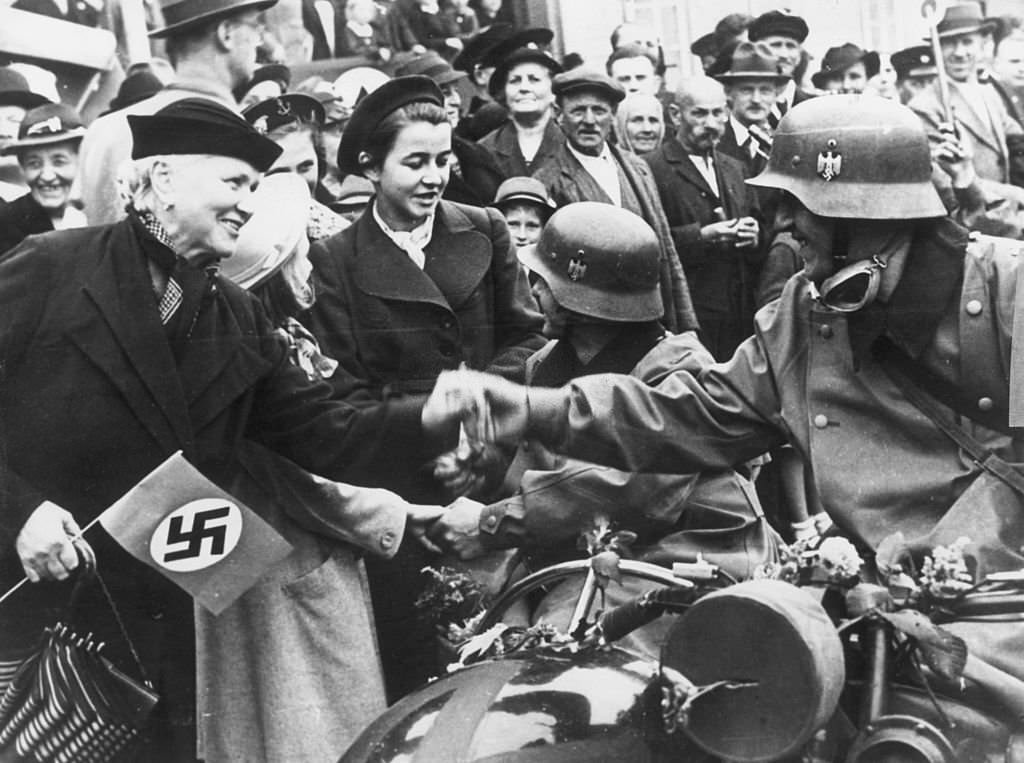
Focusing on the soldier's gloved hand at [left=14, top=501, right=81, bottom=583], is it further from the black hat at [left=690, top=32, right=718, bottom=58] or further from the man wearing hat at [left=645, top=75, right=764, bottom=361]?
the black hat at [left=690, top=32, right=718, bottom=58]

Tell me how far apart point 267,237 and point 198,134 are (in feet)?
1.90

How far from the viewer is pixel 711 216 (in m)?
7.26

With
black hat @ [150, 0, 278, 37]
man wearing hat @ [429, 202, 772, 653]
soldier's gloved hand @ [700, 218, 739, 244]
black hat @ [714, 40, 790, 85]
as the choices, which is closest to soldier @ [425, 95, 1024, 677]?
man wearing hat @ [429, 202, 772, 653]

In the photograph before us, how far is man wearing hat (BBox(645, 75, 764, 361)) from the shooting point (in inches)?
273

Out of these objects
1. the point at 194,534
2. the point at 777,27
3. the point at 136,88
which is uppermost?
the point at 136,88

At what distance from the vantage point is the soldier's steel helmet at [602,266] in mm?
5219

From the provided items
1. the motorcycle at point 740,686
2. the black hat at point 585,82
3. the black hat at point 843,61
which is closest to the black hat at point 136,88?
the black hat at point 585,82

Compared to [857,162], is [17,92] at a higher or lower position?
higher

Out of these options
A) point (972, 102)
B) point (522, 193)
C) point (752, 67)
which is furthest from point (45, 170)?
point (972, 102)

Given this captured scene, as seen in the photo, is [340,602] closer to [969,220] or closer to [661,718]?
[661,718]

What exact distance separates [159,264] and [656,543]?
158 centimetres

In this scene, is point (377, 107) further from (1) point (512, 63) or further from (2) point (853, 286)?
(2) point (853, 286)

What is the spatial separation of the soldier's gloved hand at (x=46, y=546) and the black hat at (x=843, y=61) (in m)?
4.03

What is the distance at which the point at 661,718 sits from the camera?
3279 mm
